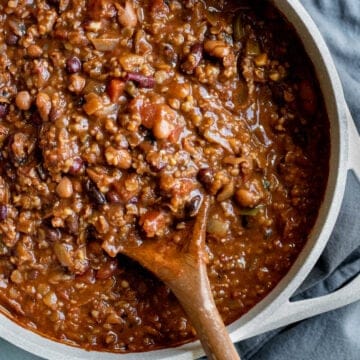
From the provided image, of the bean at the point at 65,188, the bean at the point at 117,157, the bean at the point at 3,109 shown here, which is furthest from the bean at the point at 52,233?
the bean at the point at 3,109

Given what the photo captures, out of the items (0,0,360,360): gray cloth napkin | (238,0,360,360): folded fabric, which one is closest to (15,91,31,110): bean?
(0,0,360,360): gray cloth napkin

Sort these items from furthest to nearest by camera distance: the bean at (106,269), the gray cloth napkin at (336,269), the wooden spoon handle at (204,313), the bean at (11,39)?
the gray cloth napkin at (336,269) → the bean at (106,269) → the bean at (11,39) → the wooden spoon handle at (204,313)

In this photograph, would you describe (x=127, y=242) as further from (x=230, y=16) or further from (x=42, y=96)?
(x=230, y=16)

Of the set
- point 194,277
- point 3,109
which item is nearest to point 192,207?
point 194,277

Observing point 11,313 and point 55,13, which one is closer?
point 55,13

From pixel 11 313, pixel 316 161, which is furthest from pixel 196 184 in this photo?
pixel 11 313

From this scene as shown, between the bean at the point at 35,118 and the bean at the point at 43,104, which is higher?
the bean at the point at 43,104

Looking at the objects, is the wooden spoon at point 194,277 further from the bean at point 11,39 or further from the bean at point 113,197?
the bean at point 11,39
